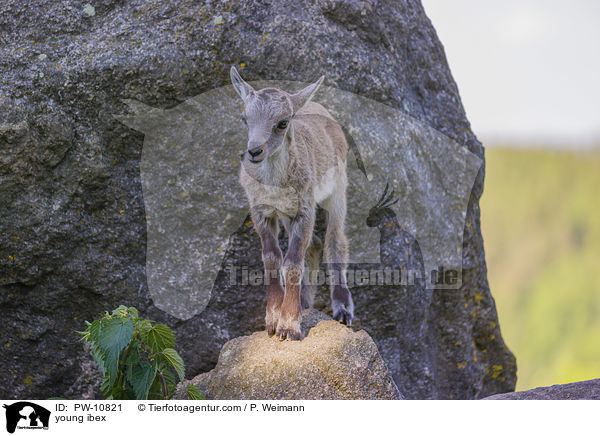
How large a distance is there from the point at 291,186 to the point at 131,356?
6.08 feet

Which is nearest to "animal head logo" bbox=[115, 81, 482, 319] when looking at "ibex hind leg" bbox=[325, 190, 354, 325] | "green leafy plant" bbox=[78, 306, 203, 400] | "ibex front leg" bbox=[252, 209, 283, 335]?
"ibex hind leg" bbox=[325, 190, 354, 325]

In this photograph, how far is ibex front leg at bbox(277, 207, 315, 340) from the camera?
16.5 feet

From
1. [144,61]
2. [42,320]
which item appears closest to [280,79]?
[144,61]

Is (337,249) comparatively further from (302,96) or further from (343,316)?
(302,96)

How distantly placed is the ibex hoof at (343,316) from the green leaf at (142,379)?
1818 millimetres

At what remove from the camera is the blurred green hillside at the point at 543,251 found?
16672 millimetres

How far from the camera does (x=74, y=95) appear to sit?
5.61m

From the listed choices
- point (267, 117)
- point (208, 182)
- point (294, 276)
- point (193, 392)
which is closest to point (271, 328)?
point (294, 276)

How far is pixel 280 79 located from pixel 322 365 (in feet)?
8.89

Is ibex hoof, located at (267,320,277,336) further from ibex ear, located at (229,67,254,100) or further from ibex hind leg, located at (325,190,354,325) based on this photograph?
ibex ear, located at (229,67,254,100)

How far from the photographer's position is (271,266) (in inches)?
205

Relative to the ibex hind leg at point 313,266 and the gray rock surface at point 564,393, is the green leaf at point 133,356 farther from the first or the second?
the gray rock surface at point 564,393
